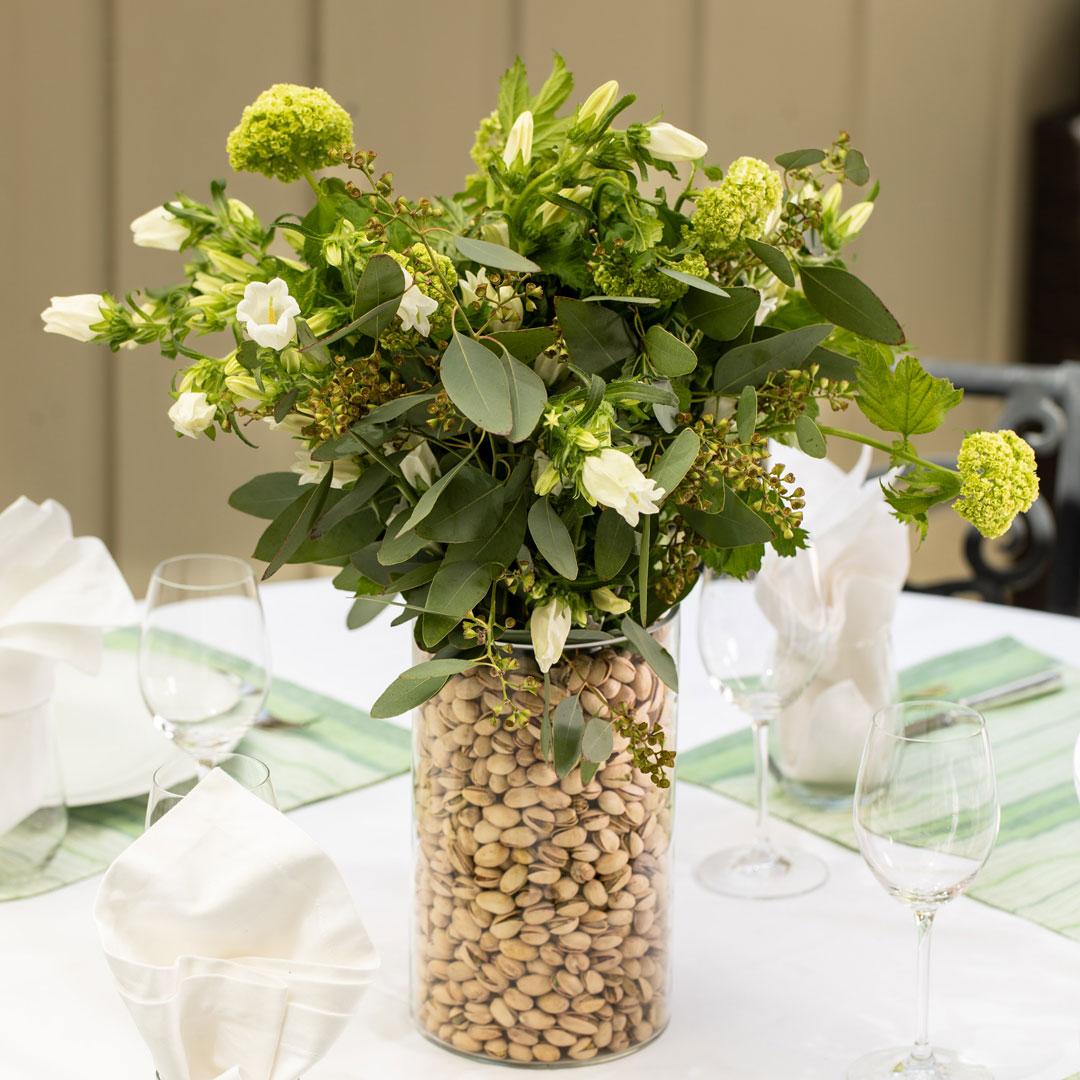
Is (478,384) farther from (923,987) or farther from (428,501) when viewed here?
(923,987)

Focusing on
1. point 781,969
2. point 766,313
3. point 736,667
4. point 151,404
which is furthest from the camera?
point 151,404

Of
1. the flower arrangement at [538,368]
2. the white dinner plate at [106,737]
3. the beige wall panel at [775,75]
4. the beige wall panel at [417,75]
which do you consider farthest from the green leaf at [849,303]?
the beige wall panel at [775,75]

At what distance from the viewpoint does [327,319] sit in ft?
2.08

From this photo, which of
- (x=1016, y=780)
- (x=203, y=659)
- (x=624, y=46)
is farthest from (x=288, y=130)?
(x=624, y=46)

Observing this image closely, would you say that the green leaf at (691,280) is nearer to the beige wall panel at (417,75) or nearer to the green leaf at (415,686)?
the green leaf at (415,686)

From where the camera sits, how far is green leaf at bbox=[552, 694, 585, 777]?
0.67 m

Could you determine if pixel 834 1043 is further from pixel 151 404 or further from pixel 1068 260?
pixel 1068 260

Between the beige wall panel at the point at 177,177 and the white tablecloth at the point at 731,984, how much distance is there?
1514 mm

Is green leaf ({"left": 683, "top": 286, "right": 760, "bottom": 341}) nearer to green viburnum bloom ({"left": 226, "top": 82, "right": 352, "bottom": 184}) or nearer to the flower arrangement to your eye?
the flower arrangement

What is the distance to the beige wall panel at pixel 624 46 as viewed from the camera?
10.2 ft

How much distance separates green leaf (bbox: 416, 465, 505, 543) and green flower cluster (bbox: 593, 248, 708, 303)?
110 mm

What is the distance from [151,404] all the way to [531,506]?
6.61 ft

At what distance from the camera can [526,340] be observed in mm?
625

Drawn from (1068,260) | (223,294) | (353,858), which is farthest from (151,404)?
(1068,260)
